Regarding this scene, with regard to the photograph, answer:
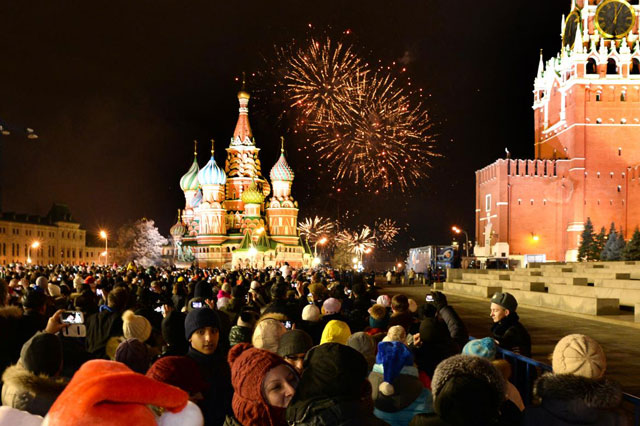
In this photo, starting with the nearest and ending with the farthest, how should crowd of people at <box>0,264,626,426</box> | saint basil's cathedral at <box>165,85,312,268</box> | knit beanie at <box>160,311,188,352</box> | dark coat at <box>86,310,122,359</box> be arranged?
crowd of people at <box>0,264,626,426</box>, knit beanie at <box>160,311,188,352</box>, dark coat at <box>86,310,122,359</box>, saint basil's cathedral at <box>165,85,312,268</box>

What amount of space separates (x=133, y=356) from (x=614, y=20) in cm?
7681

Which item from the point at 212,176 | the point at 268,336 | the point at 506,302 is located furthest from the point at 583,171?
the point at 268,336

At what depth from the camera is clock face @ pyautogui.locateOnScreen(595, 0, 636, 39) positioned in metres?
69.1

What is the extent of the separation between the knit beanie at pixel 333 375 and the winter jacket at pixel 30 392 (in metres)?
1.17

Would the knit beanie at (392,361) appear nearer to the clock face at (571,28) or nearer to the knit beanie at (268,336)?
A: the knit beanie at (268,336)

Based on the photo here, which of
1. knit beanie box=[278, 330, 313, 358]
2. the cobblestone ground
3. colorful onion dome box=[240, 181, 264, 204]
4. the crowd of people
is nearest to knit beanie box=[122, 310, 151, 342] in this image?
the crowd of people

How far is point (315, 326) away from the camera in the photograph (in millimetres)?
6895

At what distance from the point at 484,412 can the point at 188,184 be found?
9089 cm

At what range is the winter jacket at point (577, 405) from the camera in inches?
128

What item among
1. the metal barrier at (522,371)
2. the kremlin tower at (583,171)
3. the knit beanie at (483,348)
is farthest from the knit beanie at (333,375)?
the kremlin tower at (583,171)

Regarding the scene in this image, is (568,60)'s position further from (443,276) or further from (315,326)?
(315,326)

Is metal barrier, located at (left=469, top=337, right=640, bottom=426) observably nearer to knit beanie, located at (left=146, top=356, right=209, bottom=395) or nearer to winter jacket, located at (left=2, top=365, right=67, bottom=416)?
knit beanie, located at (left=146, top=356, right=209, bottom=395)

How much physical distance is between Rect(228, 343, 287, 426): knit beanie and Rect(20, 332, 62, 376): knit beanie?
1.12 metres

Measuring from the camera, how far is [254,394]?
3332 millimetres
